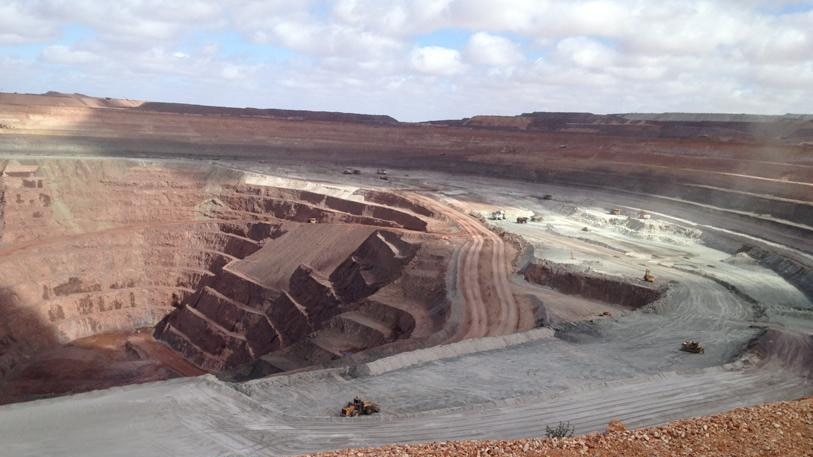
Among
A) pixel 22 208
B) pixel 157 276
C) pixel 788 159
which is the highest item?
pixel 788 159

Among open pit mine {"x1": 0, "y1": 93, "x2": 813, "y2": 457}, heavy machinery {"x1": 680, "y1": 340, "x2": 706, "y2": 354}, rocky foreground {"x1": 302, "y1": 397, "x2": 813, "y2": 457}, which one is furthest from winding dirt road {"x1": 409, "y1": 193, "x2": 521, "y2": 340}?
rocky foreground {"x1": 302, "y1": 397, "x2": 813, "y2": 457}

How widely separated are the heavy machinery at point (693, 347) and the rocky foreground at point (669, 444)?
8460mm

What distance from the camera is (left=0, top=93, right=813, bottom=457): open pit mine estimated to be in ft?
43.4

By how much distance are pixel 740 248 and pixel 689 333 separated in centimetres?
1670

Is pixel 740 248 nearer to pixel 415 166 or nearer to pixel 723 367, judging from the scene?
pixel 723 367

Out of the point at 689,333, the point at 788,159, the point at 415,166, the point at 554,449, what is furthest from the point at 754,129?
the point at 554,449

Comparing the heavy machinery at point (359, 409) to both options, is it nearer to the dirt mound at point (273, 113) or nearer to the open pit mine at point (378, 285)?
the open pit mine at point (378, 285)

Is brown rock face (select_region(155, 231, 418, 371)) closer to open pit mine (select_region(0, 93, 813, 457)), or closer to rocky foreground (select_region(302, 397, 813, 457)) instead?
open pit mine (select_region(0, 93, 813, 457))

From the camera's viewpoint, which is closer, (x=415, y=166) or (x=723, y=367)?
(x=723, y=367)

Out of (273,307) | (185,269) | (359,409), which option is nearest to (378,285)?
(273,307)

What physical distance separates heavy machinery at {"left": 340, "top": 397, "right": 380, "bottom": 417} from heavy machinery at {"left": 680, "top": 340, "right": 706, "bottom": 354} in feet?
33.4

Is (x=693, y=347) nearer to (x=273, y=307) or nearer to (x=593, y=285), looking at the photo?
(x=593, y=285)

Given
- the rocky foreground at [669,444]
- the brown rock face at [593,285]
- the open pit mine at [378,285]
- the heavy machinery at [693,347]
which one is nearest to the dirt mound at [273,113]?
the open pit mine at [378,285]

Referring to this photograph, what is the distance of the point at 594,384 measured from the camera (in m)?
14.8
